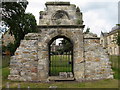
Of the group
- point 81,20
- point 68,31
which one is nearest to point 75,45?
point 68,31

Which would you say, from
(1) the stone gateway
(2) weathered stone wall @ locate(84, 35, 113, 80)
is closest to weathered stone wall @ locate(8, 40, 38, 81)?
(1) the stone gateway

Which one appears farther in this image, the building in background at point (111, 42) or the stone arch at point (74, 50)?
the building in background at point (111, 42)

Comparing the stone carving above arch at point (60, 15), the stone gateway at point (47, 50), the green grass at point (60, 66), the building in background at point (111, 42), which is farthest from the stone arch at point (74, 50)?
the building in background at point (111, 42)

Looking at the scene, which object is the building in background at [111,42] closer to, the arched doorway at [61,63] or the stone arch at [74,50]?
the arched doorway at [61,63]

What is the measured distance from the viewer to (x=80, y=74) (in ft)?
32.1

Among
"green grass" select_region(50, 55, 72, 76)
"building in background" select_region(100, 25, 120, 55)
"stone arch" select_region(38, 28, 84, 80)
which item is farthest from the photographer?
"building in background" select_region(100, 25, 120, 55)

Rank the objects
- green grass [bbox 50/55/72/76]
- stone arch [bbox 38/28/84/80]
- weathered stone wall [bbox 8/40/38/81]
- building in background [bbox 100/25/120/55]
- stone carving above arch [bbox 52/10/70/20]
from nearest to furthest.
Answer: stone arch [bbox 38/28/84/80] < weathered stone wall [bbox 8/40/38/81] < stone carving above arch [bbox 52/10/70/20] < green grass [bbox 50/55/72/76] < building in background [bbox 100/25/120/55]

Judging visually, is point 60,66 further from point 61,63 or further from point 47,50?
point 47,50

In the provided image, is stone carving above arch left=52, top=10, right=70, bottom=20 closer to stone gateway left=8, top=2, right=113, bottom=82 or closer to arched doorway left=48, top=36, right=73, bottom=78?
stone gateway left=8, top=2, right=113, bottom=82

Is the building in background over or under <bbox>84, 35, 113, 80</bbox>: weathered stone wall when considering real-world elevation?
over

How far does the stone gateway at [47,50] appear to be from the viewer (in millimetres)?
9867

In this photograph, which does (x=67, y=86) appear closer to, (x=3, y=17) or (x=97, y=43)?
(x=97, y=43)

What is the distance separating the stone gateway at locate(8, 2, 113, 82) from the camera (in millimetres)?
9867

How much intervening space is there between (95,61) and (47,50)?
3232 millimetres
